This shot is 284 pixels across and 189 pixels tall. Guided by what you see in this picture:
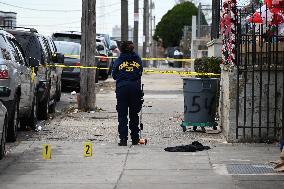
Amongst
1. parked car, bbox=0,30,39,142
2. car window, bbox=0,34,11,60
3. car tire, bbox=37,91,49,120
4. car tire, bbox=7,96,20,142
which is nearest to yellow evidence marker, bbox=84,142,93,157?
parked car, bbox=0,30,39,142

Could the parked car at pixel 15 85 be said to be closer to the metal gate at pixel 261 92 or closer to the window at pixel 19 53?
the window at pixel 19 53

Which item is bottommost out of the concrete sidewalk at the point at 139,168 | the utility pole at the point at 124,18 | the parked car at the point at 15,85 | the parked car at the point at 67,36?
the concrete sidewalk at the point at 139,168

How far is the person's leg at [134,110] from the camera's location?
12916mm

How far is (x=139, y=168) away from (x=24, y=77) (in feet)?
13.7

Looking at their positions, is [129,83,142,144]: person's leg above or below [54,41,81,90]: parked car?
below

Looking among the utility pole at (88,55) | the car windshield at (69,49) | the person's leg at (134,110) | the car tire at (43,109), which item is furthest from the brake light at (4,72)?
the car windshield at (69,49)

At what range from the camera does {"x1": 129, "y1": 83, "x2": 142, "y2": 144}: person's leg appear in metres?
12.9

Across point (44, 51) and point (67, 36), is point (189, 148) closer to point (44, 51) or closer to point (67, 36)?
point (44, 51)

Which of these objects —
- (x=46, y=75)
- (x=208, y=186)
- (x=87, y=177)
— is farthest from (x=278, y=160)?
(x=46, y=75)

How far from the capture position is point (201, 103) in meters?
14.5

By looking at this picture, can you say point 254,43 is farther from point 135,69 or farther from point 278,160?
point 278,160

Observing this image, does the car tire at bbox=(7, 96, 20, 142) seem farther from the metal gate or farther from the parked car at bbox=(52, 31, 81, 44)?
the parked car at bbox=(52, 31, 81, 44)

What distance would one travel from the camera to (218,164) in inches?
423

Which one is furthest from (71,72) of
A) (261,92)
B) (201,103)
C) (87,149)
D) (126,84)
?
(87,149)
